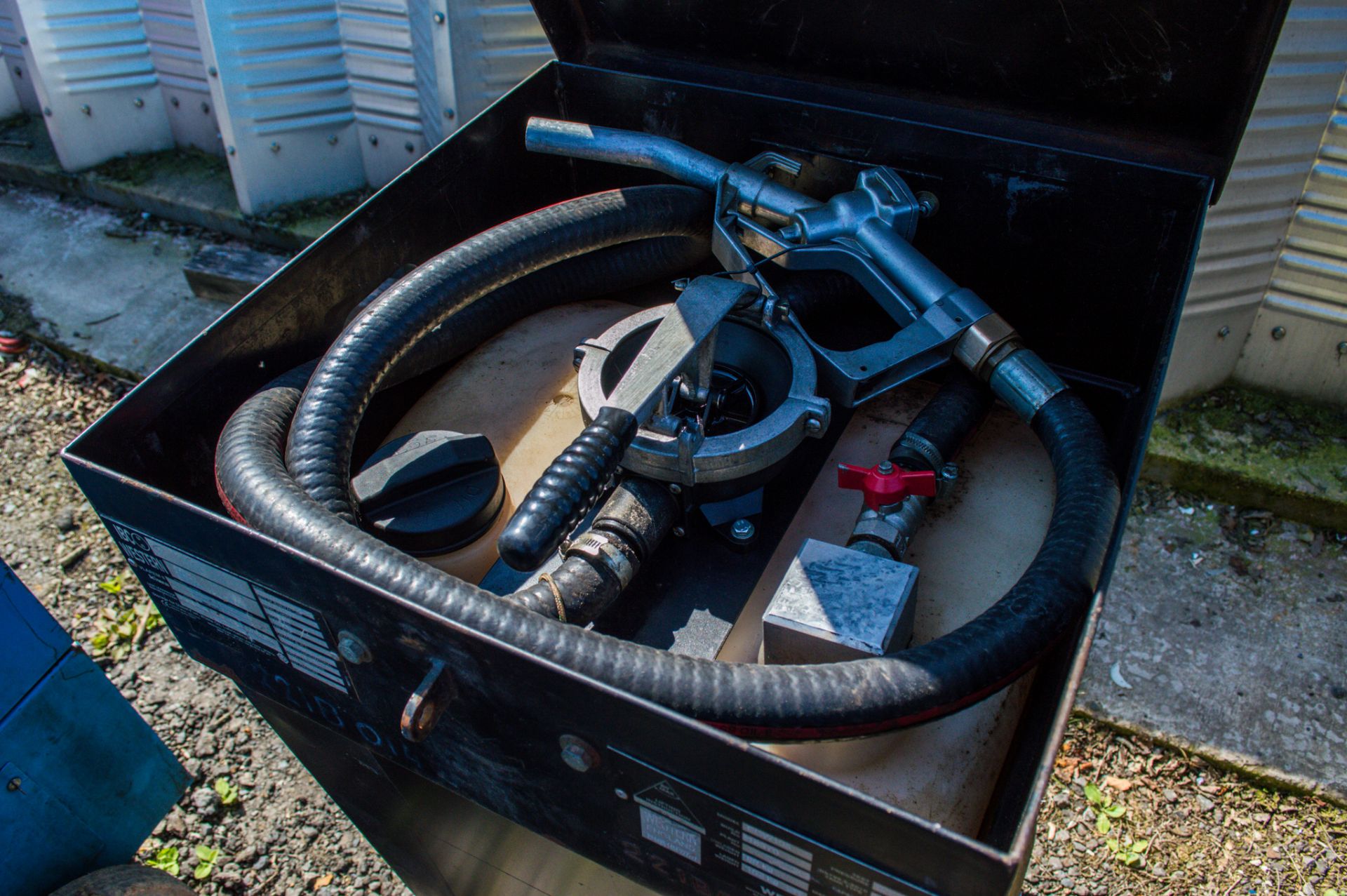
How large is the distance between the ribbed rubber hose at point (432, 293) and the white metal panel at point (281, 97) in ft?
6.23

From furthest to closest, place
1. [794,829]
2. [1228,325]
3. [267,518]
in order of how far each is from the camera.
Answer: [1228,325] < [267,518] < [794,829]

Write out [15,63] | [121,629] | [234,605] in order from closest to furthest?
1. [234,605]
2. [121,629]
3. [15,63]

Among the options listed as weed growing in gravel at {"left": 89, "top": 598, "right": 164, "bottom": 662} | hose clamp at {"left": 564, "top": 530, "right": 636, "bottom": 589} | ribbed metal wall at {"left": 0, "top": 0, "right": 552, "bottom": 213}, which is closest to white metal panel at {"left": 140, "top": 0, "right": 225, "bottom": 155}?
ribbed metal wall at {"left": 0, "top": 0, "right": 552, "bottom": 213}

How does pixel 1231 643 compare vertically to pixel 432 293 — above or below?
below

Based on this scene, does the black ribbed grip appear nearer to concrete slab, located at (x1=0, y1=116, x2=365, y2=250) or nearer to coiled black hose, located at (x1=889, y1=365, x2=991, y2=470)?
coiled black hose, located at (x1=889, y1=365, x2=991, y2=470)

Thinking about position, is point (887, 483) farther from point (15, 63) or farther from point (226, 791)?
point (15, 63)

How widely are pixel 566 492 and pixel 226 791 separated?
1.36m

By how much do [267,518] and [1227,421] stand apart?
2.16 m

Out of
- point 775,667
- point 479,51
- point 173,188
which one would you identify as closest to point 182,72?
point 173,188

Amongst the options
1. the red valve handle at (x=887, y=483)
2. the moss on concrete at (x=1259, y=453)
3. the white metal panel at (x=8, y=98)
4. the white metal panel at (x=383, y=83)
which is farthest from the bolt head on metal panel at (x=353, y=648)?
the white metal panel at (x=8, y=98)

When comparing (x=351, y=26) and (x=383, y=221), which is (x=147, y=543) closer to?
(x=383, y=221)

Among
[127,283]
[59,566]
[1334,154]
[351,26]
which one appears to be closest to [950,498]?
[1334,154]

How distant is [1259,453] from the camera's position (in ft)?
6.97

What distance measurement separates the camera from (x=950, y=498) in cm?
112
